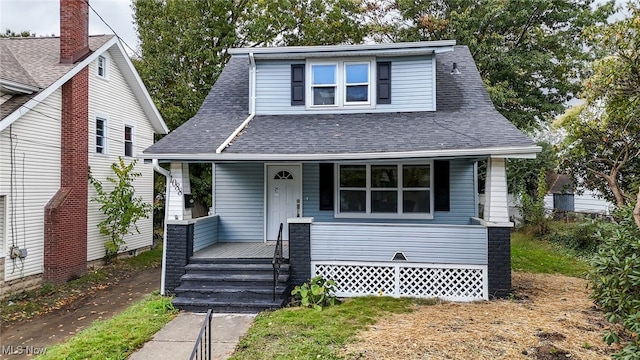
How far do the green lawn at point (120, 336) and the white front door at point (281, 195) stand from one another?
3240mm

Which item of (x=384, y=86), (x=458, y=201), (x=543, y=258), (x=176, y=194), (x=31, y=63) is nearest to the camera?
(x=176, y=194)

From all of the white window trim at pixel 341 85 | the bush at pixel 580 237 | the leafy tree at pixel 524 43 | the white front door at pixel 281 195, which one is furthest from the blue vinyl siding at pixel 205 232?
the leafy tree at pixel 524 43

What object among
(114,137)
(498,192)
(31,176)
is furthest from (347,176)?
(114,137)

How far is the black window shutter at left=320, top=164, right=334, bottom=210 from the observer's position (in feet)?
29.4

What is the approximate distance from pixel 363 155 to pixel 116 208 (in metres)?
8.83

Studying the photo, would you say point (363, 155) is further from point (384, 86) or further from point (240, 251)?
point (240, 251)

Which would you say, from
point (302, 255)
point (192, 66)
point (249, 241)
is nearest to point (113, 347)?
point (302, 255)

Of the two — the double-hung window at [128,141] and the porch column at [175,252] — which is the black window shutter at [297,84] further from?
the double-hung window at [128,141]

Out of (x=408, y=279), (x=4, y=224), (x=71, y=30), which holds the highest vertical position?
(x=71, y=30)

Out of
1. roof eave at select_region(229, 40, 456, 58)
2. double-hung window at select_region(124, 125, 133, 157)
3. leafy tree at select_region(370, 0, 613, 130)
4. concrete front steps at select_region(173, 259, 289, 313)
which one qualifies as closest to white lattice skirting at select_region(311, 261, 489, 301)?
concrete front steps at select_region(173, 259, 289, 313)

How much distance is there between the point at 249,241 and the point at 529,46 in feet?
53.3

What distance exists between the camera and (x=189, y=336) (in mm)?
5531

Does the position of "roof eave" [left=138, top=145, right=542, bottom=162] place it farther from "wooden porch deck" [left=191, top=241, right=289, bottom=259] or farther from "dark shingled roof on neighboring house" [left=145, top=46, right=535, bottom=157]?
"wooden porch deck" [left=191, top=241, right=289, bottom=259]

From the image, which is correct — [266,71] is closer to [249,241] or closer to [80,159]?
[249,241]
